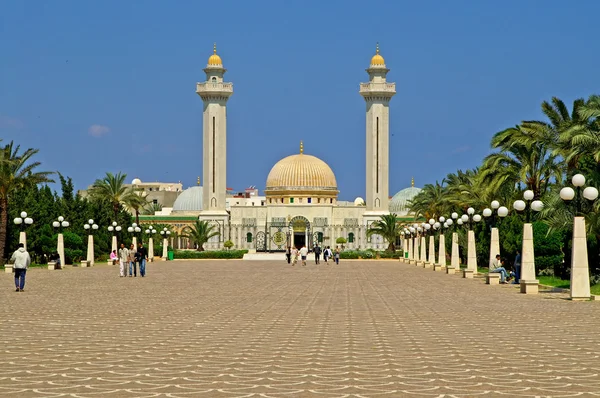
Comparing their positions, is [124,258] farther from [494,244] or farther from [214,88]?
[214,88]

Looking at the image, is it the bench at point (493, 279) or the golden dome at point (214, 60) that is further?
the golden dome at point (214, 60)

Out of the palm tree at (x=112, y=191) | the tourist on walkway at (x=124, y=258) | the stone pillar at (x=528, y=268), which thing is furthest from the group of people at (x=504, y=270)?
the palm tree at (x=112, y=191)

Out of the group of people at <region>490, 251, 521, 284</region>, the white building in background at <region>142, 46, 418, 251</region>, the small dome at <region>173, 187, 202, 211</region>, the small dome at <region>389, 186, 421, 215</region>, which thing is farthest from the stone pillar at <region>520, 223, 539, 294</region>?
the small dome at <region>173, 187, 202, 211</region>

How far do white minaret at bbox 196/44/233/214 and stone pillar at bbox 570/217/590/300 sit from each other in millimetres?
69983

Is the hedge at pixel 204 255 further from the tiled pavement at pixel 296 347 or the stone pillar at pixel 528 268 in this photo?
the tiled pavement at pixel 296 347

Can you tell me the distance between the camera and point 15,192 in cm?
4656

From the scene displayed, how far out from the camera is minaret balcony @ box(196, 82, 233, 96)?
88500 millimetres

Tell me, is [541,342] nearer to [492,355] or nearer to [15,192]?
[492,355]

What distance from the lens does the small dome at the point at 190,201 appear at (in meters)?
114

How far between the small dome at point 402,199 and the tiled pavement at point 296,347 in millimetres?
90511

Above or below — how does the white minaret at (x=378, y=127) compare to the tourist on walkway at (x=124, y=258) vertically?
above

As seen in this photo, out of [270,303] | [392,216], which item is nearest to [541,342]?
[270,303]

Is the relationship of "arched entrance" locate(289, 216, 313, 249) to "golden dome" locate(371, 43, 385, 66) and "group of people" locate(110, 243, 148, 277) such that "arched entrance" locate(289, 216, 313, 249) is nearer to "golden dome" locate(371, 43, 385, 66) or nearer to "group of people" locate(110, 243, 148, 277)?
"golden dome" locate(371, 43, 385, 66)

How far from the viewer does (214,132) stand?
292 ft
